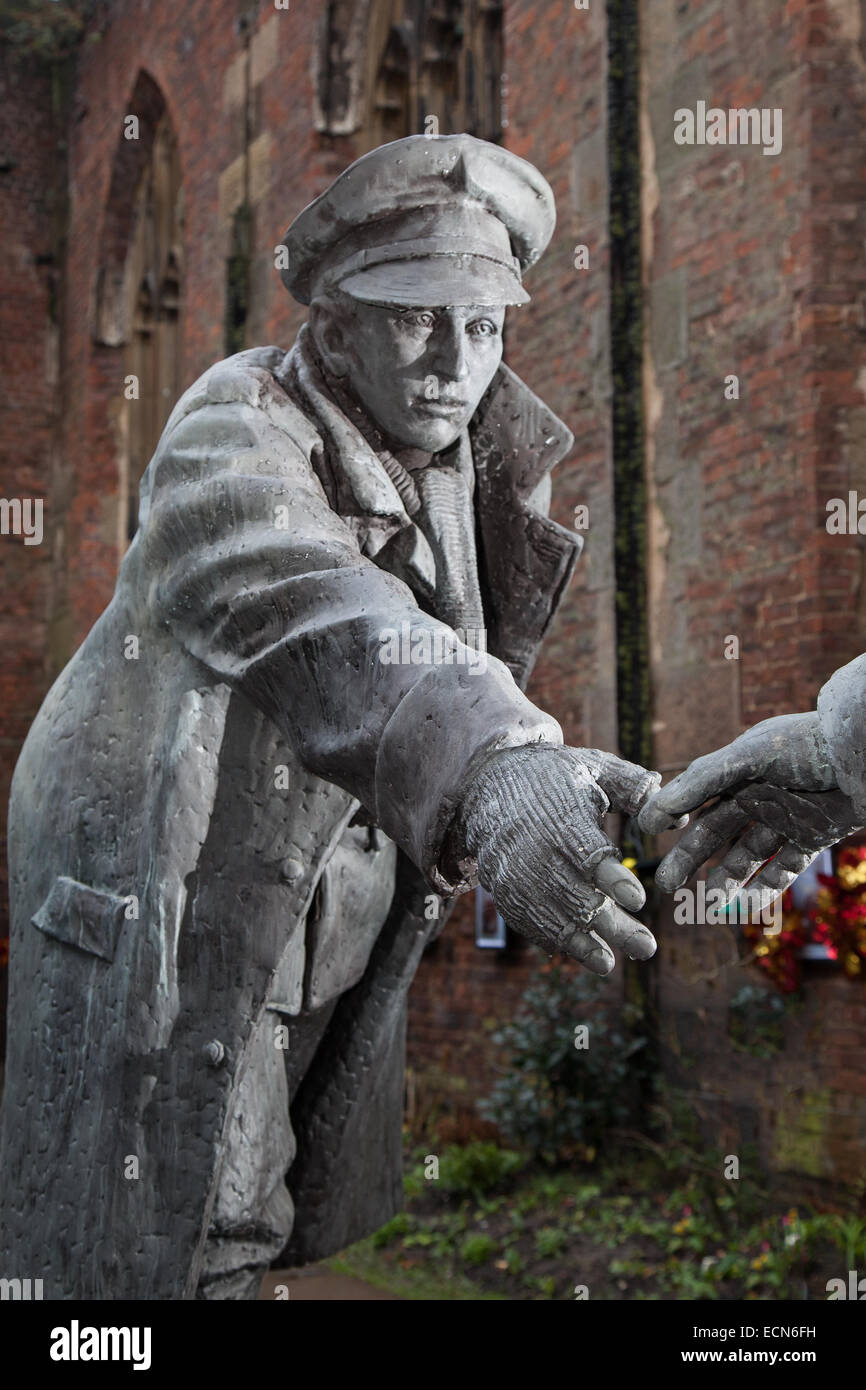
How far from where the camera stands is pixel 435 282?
1.84m

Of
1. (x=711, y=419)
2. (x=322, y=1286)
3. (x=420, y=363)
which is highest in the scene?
(x=711, y=419)

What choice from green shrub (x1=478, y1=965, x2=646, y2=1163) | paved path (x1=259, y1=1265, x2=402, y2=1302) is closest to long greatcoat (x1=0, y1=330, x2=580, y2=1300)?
paved path (x1=259, y1=1265, x2=402, y2=1302)

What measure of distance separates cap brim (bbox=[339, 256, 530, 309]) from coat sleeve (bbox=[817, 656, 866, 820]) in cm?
69

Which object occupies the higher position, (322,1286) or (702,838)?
(702,838)

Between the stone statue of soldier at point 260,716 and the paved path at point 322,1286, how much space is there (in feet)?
11.9

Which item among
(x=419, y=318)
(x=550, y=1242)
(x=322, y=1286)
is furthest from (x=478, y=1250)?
(x=419, y=318)

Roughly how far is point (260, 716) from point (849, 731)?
0.74m

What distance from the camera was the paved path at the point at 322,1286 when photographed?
18.1ft

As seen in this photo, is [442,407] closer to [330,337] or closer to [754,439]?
[330,337]

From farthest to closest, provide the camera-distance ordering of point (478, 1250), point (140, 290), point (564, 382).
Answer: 1. point (140, 290)
2. point (564, 382)
3. point (478, 1250)

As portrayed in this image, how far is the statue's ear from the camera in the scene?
1957 mm

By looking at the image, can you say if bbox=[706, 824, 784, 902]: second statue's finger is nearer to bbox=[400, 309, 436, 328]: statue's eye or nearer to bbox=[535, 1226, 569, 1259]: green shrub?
bbox=[400, 309, 436, 328]: statue's eye

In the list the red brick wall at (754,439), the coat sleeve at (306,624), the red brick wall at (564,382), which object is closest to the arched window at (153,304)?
the red brick wall at (564,382)

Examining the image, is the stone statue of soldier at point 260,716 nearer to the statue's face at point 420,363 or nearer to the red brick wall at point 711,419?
the statue's face at point 420,363
